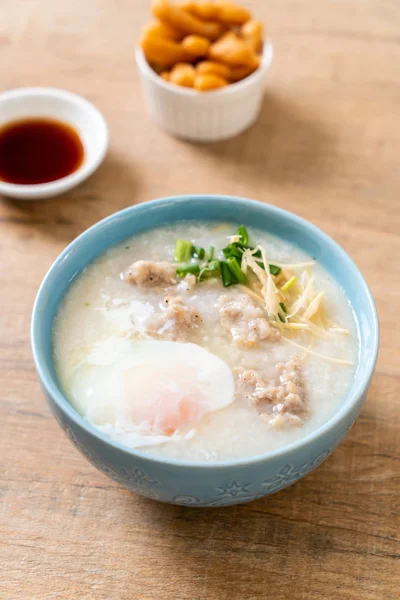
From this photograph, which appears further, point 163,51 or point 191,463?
point 163,51

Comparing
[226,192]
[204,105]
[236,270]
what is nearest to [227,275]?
[236,270]

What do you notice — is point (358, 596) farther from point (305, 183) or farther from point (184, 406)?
point (305, 183)

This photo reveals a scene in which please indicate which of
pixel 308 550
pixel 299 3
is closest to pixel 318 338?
pixel 308 550

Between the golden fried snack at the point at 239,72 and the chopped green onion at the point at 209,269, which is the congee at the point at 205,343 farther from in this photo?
the golden fried snack at the point at 239,72

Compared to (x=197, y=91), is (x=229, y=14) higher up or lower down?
higher up

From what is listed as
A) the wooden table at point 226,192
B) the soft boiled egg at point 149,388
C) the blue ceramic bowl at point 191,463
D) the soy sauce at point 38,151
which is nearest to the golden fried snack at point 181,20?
the wooden table at point 226,192

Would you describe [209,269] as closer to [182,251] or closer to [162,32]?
[182,251]
